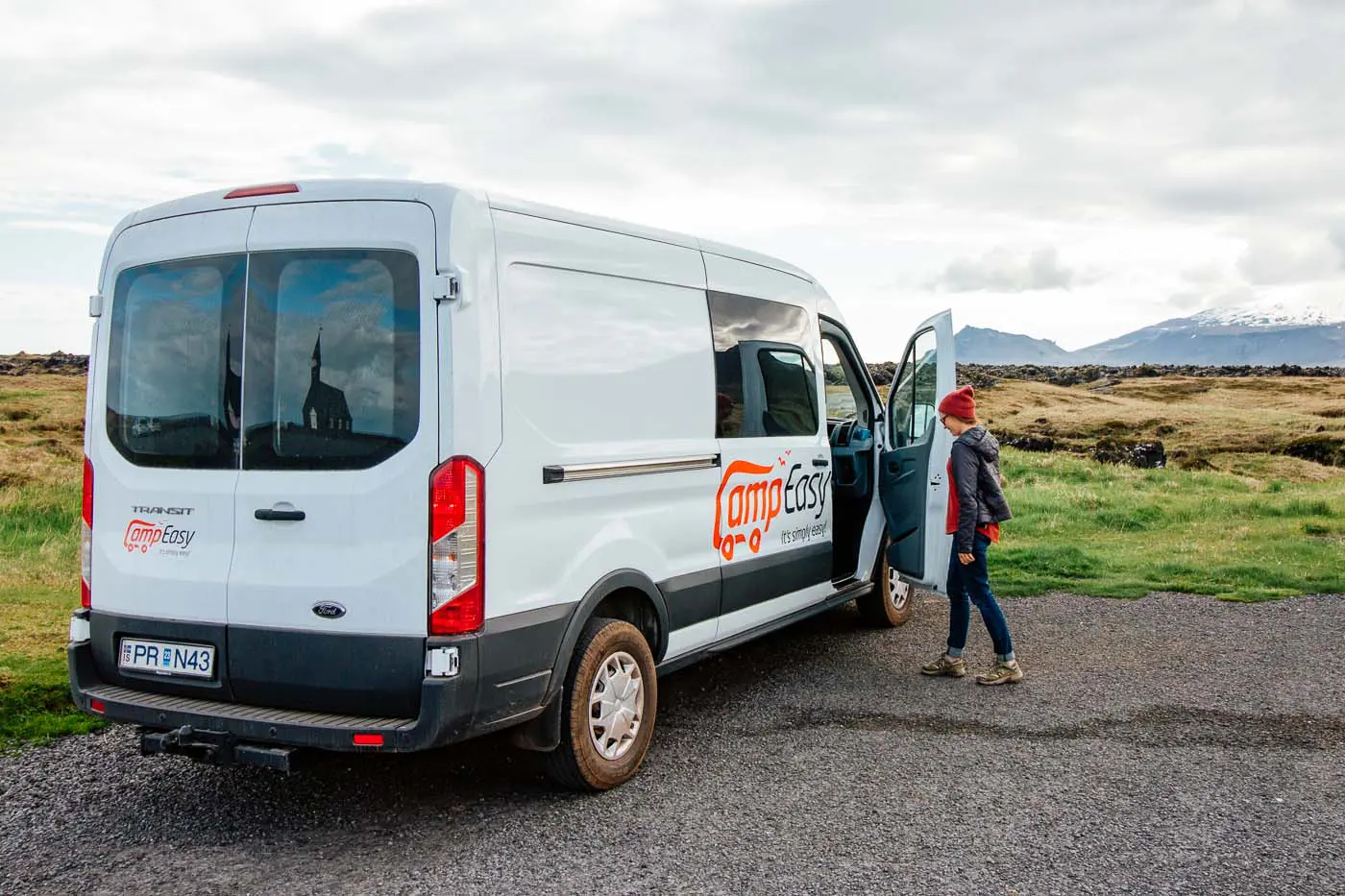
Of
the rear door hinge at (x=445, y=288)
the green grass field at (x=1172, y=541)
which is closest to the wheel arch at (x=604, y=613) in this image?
the rear door hinge at (x=445, y=288)

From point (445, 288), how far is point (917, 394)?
3.97 metres

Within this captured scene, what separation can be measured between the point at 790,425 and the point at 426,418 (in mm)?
2999

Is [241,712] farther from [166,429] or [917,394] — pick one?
[917,394]

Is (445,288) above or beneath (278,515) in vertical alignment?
above

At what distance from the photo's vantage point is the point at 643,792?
5.04 metres

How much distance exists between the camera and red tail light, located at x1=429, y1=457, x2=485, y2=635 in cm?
417

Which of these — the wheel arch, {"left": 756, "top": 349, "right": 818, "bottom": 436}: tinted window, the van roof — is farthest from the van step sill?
{"left": 756, "top": 349, "right": 818, "bottom": 436}: tinted window

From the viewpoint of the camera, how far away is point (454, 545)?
4.18 meters

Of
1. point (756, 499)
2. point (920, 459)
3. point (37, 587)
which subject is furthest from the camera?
point (37, 587)

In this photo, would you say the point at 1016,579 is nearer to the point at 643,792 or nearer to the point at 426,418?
the point at 643,792

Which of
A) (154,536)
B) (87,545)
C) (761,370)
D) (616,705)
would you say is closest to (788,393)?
(761,370)

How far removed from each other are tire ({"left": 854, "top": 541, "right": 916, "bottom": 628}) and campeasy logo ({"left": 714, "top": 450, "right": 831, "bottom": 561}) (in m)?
1.23

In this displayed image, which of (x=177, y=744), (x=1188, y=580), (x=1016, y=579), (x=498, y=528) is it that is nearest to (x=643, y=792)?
(x=498, y=528)

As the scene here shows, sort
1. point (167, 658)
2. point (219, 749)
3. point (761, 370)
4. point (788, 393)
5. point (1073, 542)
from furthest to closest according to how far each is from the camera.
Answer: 1. point (1073, 542)
2. point (788, 393)
3. point (761, 370)
4. point (167, 658)
5. point (219, 749)
